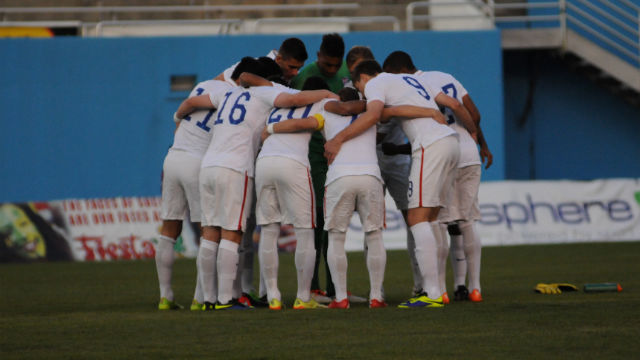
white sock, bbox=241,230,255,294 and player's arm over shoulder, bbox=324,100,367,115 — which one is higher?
player's arm over shoulder, bbox=324,100,367,115

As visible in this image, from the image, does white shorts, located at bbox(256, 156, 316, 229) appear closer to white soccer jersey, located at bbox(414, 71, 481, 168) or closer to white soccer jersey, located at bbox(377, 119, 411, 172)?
white soccer jersey, located at bbox(377, 119, 411, 172)

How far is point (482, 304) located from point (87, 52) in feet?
52.2

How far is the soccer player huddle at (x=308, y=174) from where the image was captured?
838 centimetres

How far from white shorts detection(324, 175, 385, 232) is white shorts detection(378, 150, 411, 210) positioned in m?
1.15

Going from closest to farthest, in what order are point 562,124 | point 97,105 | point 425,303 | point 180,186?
point 425,303, point 180,186, point 97,105, point 562,124

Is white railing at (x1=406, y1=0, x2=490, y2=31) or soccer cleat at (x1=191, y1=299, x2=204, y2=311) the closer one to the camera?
soccer cleat at (x1=191, y1=299, x2=204, y2=311)

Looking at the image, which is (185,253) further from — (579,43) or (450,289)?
(579,43)

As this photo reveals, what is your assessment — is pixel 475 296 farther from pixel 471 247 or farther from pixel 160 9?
pixel 160 9

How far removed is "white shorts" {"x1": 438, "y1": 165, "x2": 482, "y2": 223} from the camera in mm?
9086

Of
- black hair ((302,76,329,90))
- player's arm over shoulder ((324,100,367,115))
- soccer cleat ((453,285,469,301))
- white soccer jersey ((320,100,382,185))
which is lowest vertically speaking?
soccer cleat ((453,285,469,301))

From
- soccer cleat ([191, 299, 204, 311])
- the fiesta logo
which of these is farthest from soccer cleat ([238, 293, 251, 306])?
the fiesta logo

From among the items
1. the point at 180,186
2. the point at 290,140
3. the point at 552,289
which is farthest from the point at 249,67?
the point at 552,289

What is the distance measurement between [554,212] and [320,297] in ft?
36.8

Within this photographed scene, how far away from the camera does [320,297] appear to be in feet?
31.8
